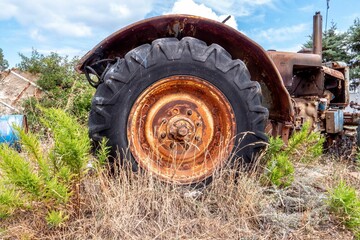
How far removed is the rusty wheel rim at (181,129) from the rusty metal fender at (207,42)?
48cm

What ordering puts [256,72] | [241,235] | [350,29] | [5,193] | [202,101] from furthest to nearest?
[350,29] → [256,72] → [202,101] → [241,235] → [5,193]

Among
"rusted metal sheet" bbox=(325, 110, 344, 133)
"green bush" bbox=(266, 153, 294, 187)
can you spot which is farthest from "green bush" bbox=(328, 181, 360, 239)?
"rusted metal sheet" bbox=(325, 110, 344, 133)

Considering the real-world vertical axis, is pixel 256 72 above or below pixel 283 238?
above

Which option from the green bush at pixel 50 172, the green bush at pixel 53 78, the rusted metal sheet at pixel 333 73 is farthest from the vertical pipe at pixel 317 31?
the green bush at pixel 53 78

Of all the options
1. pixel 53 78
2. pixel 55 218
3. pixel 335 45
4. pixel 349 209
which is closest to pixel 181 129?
pixel 55 218

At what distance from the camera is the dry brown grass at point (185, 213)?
6.48 ft

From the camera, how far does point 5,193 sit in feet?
6.07

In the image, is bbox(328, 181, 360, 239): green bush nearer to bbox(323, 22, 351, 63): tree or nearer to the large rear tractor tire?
the large rear tractor tire

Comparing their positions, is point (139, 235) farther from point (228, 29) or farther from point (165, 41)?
point (228, 29)

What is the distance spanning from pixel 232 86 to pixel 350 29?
14.9m

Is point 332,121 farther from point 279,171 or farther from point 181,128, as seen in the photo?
point 181,128

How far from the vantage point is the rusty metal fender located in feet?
8.38

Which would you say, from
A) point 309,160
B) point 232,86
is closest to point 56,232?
point 232,86

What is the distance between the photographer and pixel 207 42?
112 inches
